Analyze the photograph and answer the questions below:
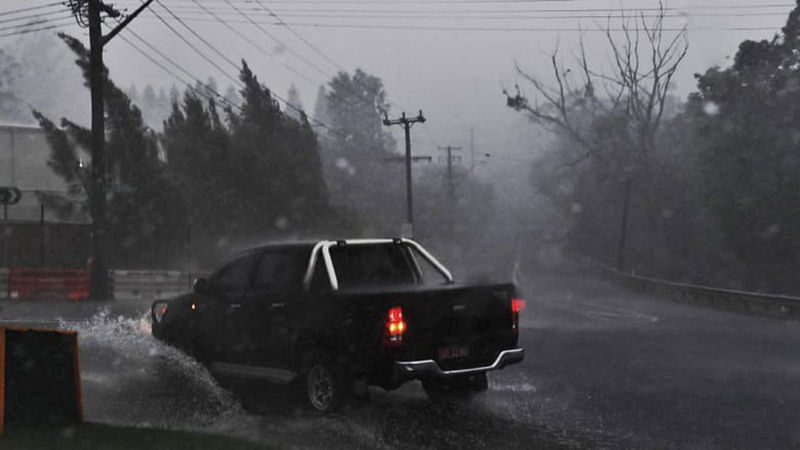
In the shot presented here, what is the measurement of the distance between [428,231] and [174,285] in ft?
187

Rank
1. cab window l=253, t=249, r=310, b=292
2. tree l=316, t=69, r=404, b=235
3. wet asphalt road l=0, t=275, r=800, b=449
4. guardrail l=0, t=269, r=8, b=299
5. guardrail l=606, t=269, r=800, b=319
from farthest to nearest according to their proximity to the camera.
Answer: tree l=316, t=69, r=404, b=235, guardrail l=0, t=269, r=8, b=299, guardrail l=606, t=269, r=800, b=319, cab window l=253, t=249, r=310, b=292, wet asphalt road l=0, t=275, r=800, b=449

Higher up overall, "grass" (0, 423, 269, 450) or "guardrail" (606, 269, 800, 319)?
"grass" (0, 423, 269, 450)

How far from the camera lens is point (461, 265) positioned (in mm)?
75125

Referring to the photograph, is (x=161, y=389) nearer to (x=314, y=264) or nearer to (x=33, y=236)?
(x=314, y=264)

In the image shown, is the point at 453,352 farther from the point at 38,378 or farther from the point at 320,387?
the point at 38,378

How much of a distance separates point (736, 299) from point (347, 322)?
2337cm

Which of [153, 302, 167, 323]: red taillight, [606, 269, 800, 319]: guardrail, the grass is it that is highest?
[153, 302, 167, 323]: red taillight

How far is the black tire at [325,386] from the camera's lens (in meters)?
8.77

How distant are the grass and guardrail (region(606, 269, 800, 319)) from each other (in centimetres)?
2041

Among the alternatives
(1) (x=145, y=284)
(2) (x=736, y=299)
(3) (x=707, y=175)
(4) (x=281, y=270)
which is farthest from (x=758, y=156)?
(4) (x=281, y=270)

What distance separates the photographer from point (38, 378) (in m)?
7.84

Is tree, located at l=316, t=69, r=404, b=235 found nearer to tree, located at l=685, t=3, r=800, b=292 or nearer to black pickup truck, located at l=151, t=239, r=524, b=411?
tree, located at l=685, t=3, r=800, b=292

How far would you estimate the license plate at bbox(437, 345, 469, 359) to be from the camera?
8.80 metres

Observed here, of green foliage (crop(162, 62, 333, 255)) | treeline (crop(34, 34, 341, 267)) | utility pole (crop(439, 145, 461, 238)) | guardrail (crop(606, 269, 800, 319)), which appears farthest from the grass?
utility pole (crop(439, 145, 461, 238))
